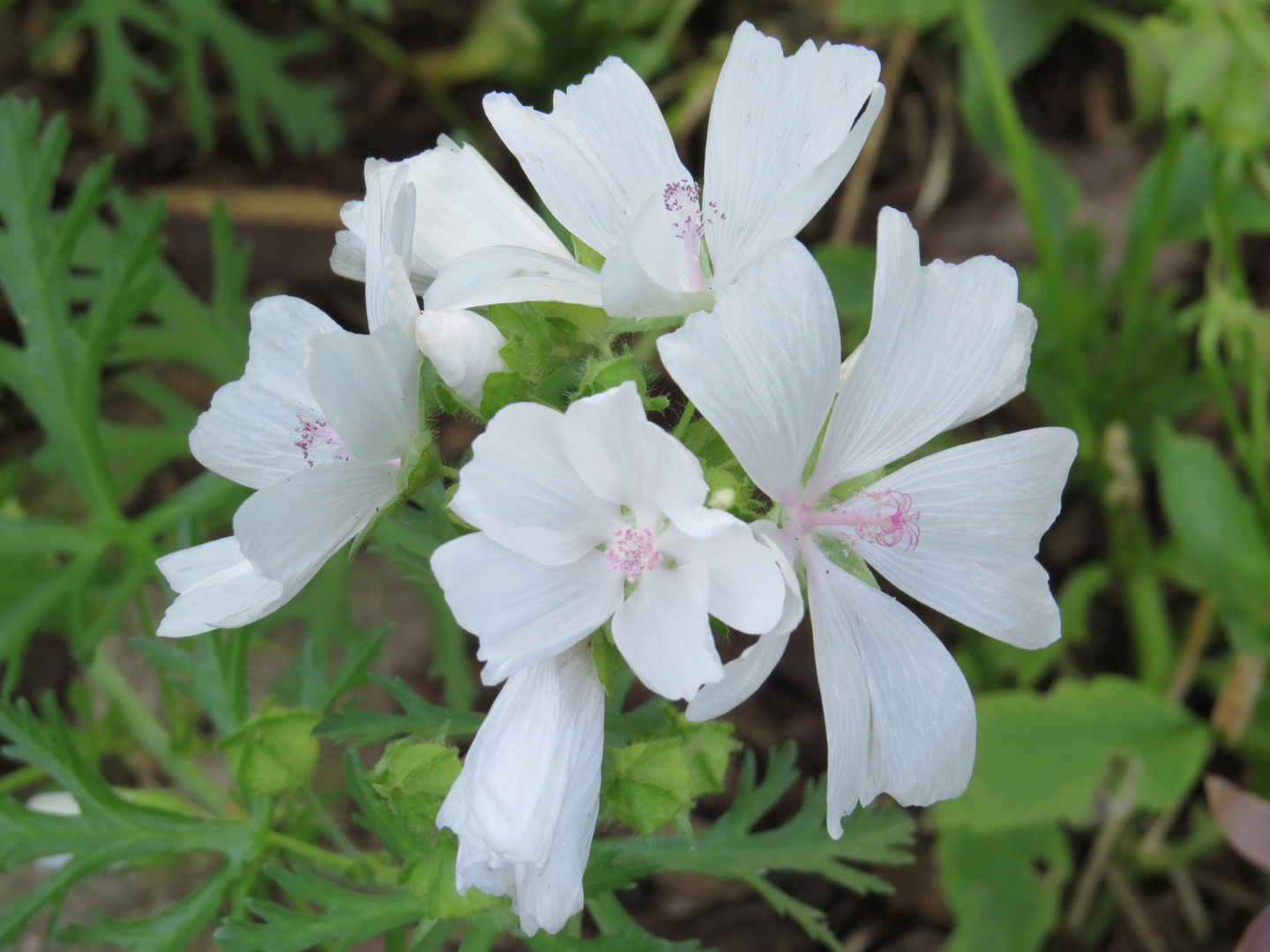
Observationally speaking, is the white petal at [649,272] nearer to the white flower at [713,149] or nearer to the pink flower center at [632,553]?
the white flower at [713,149]

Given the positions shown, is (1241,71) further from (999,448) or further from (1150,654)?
(999,448)

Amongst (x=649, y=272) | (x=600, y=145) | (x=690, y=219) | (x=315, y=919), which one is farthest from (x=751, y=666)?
(x=315, y=919)

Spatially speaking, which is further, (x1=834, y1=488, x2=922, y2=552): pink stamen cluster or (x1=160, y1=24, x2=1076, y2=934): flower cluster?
(x1=834, y1=488, x2=922, y2=552): pink stamen cluster

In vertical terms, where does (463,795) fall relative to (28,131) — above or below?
below

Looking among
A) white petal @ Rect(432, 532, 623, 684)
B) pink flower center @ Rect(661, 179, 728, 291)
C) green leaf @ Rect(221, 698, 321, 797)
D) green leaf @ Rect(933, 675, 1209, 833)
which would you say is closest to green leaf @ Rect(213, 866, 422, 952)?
green leaf @ Rect(221, 698, 321, 797)

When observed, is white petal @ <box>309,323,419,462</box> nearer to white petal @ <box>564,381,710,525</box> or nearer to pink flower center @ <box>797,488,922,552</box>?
white petal @ <box>564,381,710,525</box>

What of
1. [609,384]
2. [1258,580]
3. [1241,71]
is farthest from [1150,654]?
[609,384]
